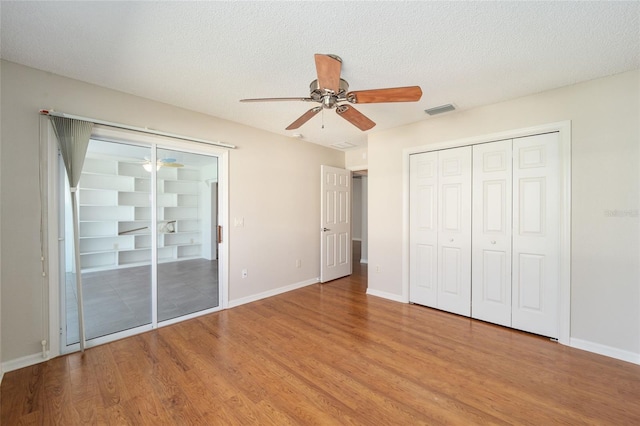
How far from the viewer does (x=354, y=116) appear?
7.85ft

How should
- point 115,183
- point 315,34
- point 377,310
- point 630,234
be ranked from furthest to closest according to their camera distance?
1. point 377,310
2. point 115,183
3. point 630,234
4. point 315,34

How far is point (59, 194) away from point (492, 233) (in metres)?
4.49

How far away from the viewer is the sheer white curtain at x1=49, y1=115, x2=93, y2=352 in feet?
7.75

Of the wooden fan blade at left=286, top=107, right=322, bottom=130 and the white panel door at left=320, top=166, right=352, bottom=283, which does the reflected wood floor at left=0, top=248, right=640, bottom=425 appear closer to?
the white panel door at left=320, top=166, right=352, bottom=283

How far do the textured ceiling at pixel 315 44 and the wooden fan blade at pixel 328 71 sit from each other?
294mm

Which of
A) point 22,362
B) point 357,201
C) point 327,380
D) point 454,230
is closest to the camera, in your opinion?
point 327,380

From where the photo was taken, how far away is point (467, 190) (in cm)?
328

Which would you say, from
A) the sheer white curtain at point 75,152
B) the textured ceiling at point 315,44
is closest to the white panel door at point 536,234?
the textured ceiling at point 315,44

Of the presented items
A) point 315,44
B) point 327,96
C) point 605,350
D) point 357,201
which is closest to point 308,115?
point 327,96

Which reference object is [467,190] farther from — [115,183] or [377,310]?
[115,183]

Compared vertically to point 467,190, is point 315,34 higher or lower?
higher

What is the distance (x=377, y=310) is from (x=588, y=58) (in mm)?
3208

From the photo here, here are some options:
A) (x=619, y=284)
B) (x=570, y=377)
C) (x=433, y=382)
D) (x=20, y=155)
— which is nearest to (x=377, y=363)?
Result: (x=433, y=382)

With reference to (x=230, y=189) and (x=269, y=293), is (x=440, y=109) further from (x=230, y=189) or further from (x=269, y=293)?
(x=269, y=293)
